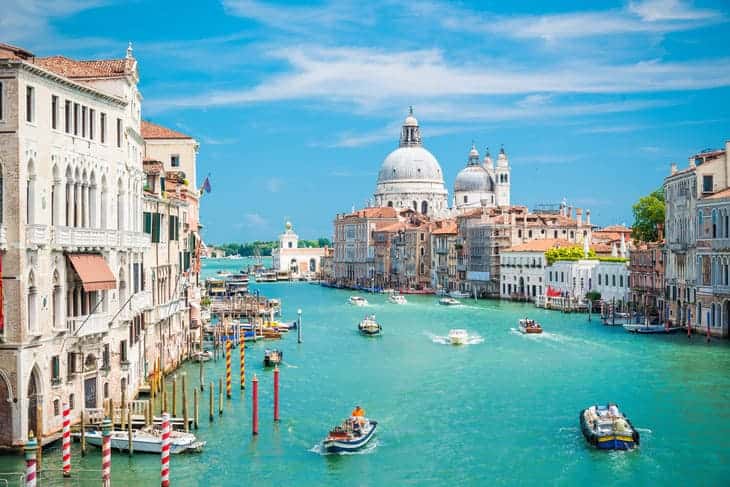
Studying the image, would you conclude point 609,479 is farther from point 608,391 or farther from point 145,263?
point 145,263

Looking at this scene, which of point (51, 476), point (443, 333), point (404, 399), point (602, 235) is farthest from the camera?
point (602, 235)

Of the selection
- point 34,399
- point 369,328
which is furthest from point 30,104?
point 369,328

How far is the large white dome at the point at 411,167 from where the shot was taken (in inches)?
4067

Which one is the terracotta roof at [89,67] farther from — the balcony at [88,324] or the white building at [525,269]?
the white building at [525,269]

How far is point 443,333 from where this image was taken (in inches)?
1516

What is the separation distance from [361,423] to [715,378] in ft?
34.0

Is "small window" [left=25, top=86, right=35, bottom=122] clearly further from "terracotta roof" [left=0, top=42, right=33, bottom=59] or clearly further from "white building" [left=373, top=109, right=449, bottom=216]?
"white building" [left=373, top=109, right=449, bottom=216]

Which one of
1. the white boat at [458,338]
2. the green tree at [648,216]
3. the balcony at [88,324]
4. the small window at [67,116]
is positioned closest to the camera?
the small window at [67,116]

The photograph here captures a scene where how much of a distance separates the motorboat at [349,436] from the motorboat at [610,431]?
11.5ft

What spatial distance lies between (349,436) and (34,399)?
4846 mm

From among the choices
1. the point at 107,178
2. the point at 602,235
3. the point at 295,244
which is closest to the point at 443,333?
the point at 107,178

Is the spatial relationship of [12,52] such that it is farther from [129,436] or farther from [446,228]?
[446,228]

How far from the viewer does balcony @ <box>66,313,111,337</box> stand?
16312 millimetres

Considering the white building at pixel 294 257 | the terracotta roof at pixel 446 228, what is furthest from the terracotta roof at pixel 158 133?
the white building at pixel 294 257
